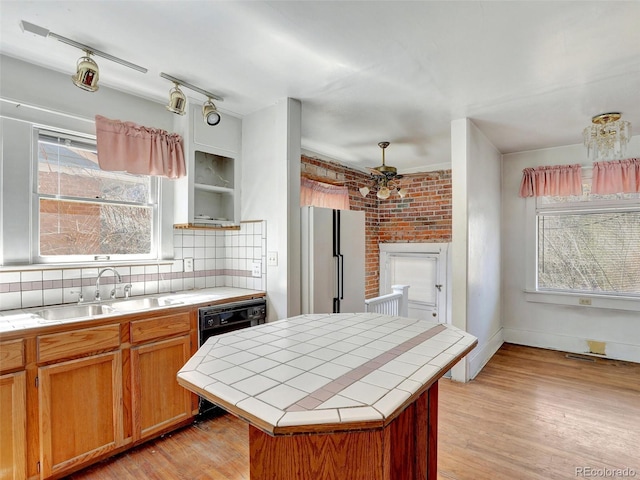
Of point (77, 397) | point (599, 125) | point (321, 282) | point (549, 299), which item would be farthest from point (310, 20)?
point (549, 299)

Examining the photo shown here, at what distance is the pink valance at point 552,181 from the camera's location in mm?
4027

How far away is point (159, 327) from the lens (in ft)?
7.53

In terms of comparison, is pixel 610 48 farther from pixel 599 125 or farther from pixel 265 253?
pixel 265 253

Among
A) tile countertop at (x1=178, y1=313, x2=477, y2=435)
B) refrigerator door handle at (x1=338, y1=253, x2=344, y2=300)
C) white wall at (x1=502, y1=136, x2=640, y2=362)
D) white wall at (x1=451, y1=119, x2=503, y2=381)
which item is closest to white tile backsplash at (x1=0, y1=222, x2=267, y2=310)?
refrigerator door handle at (x1=338, y1=253, x2=344, y2=300)

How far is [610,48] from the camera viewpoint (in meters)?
2.07

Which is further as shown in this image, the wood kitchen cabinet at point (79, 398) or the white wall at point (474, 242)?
the white wall at point (474, 242)

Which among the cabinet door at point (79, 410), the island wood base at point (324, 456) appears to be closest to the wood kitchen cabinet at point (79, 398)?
the cabinet door at point (79, 410)

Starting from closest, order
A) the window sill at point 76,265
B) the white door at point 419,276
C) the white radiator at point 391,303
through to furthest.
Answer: the window sill at point 76,265 → the white radiator at point 391,303 → the white door at point 419,276

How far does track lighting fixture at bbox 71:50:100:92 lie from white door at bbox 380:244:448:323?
4.32 meters

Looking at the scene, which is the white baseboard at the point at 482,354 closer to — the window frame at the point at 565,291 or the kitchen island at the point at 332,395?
the window frame at the point at 565,291

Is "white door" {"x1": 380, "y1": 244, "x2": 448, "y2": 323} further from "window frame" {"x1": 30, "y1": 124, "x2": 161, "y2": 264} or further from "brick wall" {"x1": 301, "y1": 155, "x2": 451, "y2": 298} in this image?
"window frame" {"x1": 30, "y1": 124, "x2": 161, "y2": 264}

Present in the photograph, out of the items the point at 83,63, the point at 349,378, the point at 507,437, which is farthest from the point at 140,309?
the point at 507,437

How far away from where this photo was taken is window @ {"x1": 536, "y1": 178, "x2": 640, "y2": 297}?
383 centimetres

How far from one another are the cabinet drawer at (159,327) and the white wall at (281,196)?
748mm
